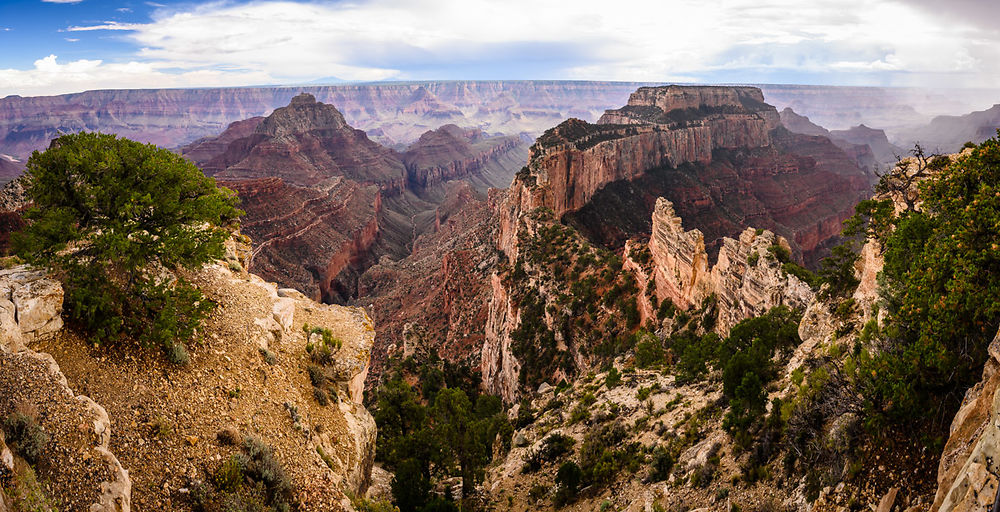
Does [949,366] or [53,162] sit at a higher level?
[53,162]

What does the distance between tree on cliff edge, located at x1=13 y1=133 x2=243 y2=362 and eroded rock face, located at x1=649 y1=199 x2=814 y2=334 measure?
2651cm

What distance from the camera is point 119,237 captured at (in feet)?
45.2

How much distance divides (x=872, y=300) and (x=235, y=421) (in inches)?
780

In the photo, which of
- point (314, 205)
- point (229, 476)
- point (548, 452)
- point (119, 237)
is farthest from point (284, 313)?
point (314, 205)

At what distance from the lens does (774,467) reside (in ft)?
46.0

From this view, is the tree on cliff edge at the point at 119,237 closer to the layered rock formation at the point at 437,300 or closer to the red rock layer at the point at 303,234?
the layered rock formation at the point at 437,300

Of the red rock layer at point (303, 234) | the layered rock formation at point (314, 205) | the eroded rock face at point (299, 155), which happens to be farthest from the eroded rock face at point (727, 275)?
the eroded rock face at point (299, 155)

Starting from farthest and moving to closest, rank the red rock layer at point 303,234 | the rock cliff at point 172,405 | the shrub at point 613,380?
the red rock layer at point 303,234
the shrub at point 613,380
the rock cliff at point 172,405

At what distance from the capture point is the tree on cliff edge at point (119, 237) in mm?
13727

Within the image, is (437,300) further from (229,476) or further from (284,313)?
(229,476)

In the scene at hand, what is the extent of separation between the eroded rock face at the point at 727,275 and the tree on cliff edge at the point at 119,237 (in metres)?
26.5

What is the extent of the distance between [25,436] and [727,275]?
33.1m

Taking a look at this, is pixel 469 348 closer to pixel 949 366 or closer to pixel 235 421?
pixel 235 421

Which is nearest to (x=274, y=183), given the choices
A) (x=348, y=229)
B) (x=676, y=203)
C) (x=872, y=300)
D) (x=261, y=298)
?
(x=348, y=229)
